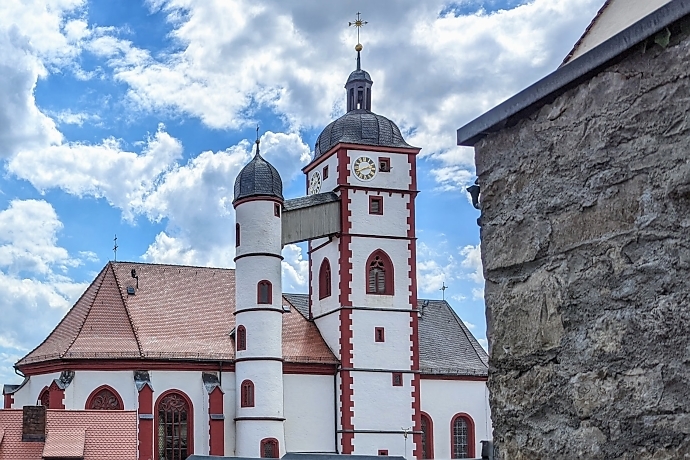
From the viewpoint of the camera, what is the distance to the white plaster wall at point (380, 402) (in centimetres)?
3734

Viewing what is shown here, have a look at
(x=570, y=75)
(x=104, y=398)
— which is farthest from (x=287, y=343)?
(x=570, y=75)

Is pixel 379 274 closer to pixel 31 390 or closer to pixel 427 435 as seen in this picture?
pixel 427 435

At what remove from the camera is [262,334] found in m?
36.3

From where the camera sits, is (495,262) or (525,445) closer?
(525,445)

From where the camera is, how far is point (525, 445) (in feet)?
12.2

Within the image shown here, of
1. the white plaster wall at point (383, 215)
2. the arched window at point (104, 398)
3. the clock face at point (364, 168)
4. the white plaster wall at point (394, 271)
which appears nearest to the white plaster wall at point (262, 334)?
the white plaster wall at point (394, 271)

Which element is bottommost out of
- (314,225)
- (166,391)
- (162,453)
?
(162,453)

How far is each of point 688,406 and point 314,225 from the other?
A: 1405 inches

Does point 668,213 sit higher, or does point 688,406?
point 668,213

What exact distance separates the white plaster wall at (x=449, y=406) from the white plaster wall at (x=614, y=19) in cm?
3716

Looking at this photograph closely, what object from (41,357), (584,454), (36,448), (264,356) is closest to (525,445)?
(584,454)

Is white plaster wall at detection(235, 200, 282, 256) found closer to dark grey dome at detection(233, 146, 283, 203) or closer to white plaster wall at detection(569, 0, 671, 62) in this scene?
dark grey dome at detection(233, 146, 283, 203)

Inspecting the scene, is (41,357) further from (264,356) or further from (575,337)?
(575,337)

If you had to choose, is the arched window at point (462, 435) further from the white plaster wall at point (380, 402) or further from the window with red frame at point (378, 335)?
the window with red frame at point (378, 335)
